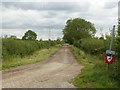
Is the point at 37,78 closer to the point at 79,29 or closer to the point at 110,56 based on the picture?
the point at 110,56

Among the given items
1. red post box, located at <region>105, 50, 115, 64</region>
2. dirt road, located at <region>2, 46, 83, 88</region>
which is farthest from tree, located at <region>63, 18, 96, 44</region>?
red post box, located at <region>105, 50, 115, 64</region>

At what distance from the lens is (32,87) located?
10.7 meters

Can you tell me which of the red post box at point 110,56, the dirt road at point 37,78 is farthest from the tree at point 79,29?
the red post box at point 110,56

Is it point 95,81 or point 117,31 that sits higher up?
point 117,31

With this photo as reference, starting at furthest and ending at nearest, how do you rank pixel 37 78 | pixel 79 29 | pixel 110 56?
1. pixel 79 29
2. pixel 37 78
3. pixel 110 56

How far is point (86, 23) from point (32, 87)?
256 ft

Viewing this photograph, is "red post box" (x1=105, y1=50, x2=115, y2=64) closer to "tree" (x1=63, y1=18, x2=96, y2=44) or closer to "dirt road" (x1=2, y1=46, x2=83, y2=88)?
"dirt road" (x1=2, y1=46, x2=83, y2=88)

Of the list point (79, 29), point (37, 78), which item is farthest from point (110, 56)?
point (79, 29)

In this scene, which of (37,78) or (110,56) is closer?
(110,56)

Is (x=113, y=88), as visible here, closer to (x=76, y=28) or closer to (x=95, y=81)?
(x=95, y=81)

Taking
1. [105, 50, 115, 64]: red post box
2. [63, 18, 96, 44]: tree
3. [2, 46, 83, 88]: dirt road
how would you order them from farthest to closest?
1. [63, 18, 96, 44]: tree
2. [105, 50, 115, 64]: red post box
3. [2, 46, 83, 88]: dirt road

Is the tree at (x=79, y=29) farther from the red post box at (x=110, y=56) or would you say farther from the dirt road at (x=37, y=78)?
the red post box at (x=110, y=56)

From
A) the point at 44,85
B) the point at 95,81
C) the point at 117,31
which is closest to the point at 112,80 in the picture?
the point at 95,81

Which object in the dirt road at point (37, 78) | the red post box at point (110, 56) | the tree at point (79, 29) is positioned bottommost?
the dirt road at point (37, 78)
